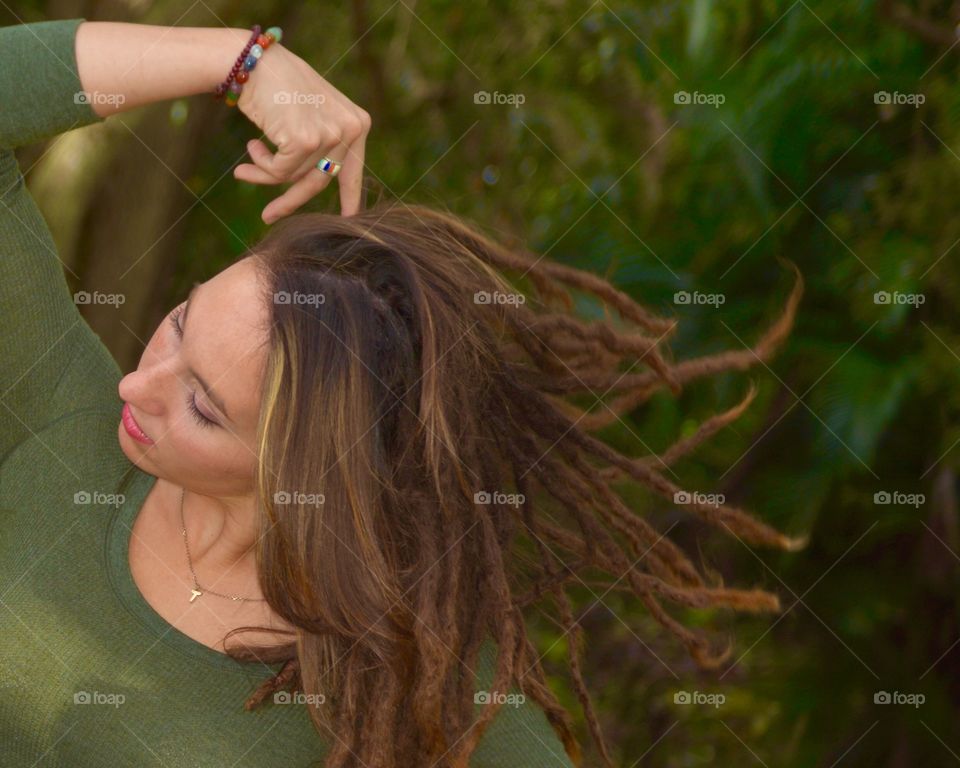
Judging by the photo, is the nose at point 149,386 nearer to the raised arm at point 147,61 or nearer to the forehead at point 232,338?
the forehead at point 232,338

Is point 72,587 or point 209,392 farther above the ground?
point 209,392

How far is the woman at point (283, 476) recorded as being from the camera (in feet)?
5.32

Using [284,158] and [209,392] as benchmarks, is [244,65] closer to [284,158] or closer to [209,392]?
[284,158]

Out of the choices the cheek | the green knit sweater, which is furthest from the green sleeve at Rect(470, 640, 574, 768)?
the cheek

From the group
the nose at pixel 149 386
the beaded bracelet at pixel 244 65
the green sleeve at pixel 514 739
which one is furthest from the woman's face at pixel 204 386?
the green sleeve at pixel 514 739

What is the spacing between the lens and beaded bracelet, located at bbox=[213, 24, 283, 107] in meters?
1.66

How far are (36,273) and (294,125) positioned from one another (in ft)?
1.30

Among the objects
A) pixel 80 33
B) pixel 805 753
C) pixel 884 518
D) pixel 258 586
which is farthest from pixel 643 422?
pixel 80 33

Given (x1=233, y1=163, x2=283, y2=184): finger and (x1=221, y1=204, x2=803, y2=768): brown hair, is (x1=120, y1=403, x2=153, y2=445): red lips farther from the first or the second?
(x1=233, y1=163, x2=283, y2=184): finger

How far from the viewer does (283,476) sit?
63.8 inches

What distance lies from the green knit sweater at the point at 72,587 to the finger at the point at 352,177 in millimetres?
319

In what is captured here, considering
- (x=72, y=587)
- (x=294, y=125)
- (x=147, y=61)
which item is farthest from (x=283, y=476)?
(x=147, y=61)

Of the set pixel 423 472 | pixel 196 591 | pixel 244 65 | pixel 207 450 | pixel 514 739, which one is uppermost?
pixel 244 65

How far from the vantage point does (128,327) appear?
2.56 metres
